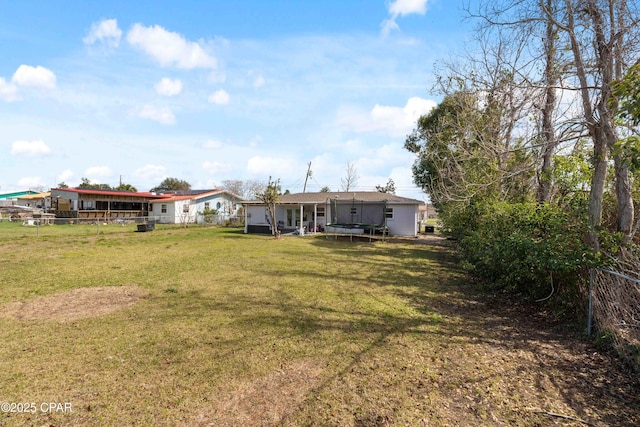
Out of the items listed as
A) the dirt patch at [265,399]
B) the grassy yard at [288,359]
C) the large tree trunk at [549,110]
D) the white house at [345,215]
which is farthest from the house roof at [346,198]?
the dirt patch at [265,399]

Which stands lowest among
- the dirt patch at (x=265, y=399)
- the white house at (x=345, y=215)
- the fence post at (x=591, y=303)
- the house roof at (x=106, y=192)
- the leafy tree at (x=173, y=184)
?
the dirt patch at (x=265, y=399)

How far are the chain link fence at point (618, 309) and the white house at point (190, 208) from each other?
2642cm

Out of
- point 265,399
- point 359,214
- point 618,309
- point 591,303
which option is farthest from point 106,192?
point 618,309

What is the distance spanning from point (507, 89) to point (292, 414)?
6524 millimetres

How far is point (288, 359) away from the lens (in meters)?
3.63

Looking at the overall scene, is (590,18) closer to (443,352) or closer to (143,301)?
(443,352)

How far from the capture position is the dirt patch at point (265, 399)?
2.59 meters

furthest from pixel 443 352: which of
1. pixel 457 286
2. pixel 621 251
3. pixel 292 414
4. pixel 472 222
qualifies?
pixel 472 222

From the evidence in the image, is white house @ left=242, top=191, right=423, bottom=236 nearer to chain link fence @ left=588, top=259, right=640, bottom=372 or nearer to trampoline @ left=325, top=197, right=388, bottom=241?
trampoline @ left=325, top=197, right=388, bottom=241

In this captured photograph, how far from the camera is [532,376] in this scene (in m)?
3.33

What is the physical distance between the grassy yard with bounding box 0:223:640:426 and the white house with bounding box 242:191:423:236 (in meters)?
11.1

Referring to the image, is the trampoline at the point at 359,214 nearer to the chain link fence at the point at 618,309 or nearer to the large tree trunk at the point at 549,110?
the large tree trunk at the point at 549,110

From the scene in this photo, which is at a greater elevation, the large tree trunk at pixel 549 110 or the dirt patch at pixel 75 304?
the large tree trunk at pixel 549 110

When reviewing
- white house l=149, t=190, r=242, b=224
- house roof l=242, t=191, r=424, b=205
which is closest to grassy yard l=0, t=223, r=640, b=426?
house roof l=242, t=191, r=424, b=205
